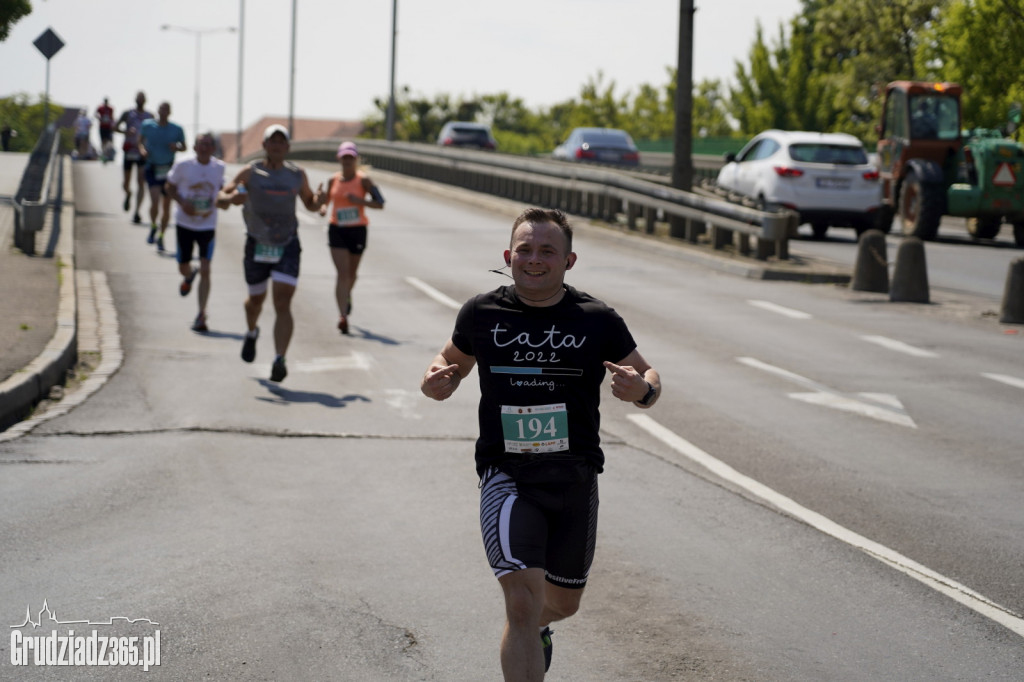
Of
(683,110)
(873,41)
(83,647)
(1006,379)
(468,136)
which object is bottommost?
(83,647)

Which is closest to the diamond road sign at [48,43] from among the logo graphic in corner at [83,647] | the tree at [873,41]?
the logo graphic in corner at [83,647]

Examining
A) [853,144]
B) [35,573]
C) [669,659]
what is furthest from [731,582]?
[853,144]

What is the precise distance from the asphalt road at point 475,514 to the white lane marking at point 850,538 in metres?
0.02

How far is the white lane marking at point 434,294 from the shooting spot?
57.3 feet

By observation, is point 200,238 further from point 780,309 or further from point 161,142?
point 780,309

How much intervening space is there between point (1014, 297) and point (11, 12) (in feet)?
89.8

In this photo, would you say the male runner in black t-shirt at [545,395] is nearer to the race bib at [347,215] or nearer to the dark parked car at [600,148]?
the race bib at [347,215]

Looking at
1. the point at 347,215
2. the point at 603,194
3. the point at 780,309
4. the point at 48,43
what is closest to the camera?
the point at 347,215

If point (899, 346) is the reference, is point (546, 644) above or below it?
below

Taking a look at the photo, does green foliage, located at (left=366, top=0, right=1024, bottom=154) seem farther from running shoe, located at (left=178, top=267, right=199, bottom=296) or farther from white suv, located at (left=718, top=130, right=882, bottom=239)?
running shoe, located at (left=178, top=267, right=199, bottom=296)

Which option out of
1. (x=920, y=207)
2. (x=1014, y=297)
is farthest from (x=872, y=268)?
(x=920, y=207)

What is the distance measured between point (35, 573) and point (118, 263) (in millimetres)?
14345

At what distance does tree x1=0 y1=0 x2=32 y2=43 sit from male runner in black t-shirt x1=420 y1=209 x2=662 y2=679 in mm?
33679

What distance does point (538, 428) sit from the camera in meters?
4.71
